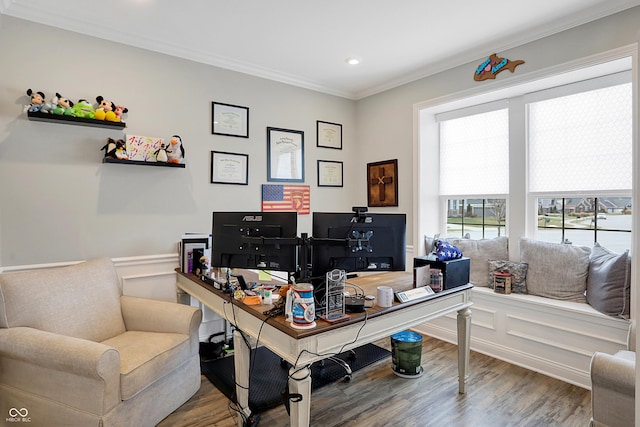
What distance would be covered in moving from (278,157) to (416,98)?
1.62 meters

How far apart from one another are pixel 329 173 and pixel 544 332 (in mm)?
2634

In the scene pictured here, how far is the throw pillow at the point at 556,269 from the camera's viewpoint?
2.70 meters

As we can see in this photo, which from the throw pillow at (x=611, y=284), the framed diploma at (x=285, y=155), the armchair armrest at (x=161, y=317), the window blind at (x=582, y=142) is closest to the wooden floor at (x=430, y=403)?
the armchair armrest at (x=161, y=317)

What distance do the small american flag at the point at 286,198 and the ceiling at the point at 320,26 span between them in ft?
4.02

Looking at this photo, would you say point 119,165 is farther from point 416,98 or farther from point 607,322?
point 607,322

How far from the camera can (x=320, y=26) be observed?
2.68 m

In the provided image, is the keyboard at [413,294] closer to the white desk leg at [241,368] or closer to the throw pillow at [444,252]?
the throw pillow at [444,252]

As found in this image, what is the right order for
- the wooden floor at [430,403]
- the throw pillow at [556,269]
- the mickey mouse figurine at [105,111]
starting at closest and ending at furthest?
1. the wooden floor at [430,403]
2. the mickey mouse figurine at [105,111]
3. the throw pillow at [556,269]

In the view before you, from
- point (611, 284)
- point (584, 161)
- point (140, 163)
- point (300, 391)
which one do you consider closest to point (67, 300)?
point (140, 163)

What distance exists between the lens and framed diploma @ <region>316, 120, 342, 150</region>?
4.05 metres

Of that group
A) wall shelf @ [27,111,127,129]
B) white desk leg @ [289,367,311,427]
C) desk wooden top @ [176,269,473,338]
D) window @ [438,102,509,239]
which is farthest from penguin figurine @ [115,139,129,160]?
window @ [438,102,509,239]

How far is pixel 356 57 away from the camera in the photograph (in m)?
3.26

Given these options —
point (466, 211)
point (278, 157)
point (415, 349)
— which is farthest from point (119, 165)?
point (466, 211)

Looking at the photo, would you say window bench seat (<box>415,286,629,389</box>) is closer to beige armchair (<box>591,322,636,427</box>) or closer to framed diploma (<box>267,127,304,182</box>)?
beige armchair (<box>591,322,636,427</box>)
